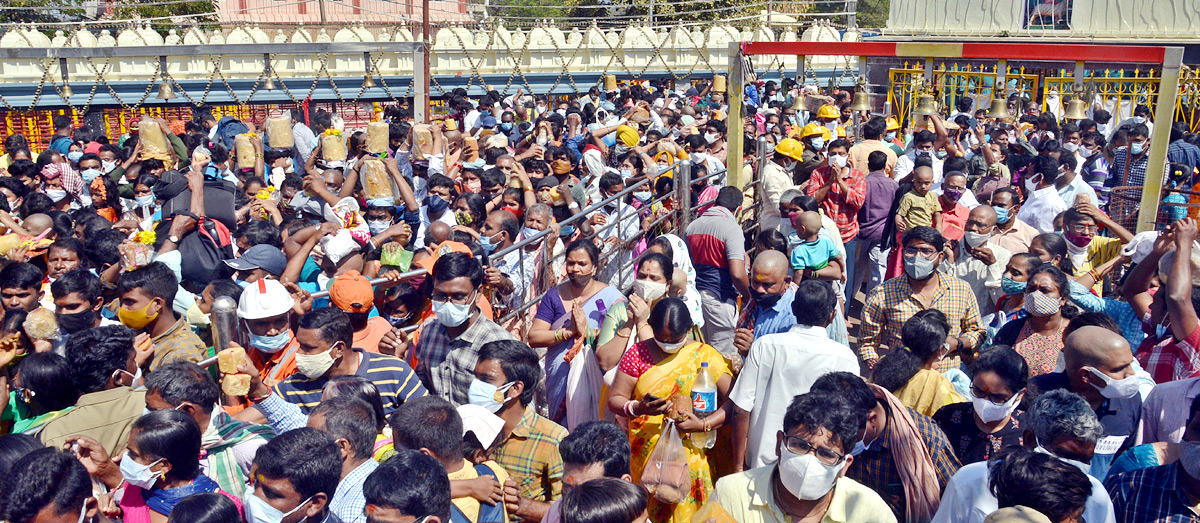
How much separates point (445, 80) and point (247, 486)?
17.0 m

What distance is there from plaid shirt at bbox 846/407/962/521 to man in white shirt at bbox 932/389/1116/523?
256 millimetres

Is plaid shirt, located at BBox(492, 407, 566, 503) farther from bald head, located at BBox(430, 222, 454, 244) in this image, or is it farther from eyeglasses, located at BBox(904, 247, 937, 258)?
eyeglasses, located at BBox(904, 247, 937, 258)

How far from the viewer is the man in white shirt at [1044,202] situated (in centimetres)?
671

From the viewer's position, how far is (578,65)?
69.9ft

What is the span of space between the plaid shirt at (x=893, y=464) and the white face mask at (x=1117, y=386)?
62 cm

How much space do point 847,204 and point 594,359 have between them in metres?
3.62

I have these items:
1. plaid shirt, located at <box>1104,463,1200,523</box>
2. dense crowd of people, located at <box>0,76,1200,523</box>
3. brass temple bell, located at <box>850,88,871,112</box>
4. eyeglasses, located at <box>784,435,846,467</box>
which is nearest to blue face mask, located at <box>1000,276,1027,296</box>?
dense crowd of people, located at <box>0,76,1200,523</box>

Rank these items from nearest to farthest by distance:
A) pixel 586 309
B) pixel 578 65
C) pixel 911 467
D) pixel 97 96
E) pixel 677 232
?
pixel 911 467 < pixel 586 309 < pixel 677 232 < pixel 97 96 < pixel 578 65

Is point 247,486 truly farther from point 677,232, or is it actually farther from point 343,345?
point 677,232

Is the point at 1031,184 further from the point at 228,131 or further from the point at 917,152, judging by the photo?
the point at 228,131

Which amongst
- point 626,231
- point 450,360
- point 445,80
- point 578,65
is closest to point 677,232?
point 626,231

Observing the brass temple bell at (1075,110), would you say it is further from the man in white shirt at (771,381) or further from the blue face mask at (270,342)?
the blue face mask at (270,342)

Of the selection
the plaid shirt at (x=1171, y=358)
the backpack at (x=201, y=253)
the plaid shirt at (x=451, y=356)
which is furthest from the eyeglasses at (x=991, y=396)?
the backpack at (x=201, y=253)

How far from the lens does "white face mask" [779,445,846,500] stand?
9.67 feet
